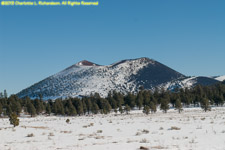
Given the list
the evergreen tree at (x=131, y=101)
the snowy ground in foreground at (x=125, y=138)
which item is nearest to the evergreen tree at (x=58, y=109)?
the evergreen tree at (x=131, y=101)

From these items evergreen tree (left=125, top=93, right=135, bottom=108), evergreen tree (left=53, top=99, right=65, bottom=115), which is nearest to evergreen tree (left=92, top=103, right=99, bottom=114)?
evergreen tree (left=53, top=99, right=65, bottom=115)

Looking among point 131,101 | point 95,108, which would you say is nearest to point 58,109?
point 95,108

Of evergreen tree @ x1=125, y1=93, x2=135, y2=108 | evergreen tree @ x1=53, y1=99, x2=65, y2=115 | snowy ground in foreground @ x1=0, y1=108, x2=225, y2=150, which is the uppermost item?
evergreen tree @ x1=125, y1=93, x2=135, y2=108

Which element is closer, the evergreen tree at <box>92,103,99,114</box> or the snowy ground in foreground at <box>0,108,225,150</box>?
the snowy ground in foreground at <box>0,108,225,150</box>

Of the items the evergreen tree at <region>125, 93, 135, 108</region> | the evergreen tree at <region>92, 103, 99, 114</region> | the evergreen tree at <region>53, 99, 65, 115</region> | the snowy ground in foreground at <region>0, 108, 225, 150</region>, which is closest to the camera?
the snowy ground in foreground at <region>0, 108, 225, 150</region>

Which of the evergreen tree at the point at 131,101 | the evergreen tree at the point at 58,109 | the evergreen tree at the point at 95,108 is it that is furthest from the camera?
the evergreen tree at the point at 131,101

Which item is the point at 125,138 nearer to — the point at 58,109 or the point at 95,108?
the point at 58,109

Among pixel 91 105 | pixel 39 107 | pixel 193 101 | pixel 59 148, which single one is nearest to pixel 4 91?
pixel 39 107

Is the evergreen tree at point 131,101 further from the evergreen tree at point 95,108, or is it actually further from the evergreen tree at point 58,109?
the evergreen tree at point 58,109

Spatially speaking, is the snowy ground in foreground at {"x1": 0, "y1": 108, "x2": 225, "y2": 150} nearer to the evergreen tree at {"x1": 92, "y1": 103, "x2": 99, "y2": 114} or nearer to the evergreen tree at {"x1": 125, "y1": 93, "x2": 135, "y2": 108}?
the evergreen tree at {"x1": 92, "y1": 103, "x2": 99, "y2": 114}

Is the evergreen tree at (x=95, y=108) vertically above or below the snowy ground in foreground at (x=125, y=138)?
above

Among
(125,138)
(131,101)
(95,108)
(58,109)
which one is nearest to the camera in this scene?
(125,138)

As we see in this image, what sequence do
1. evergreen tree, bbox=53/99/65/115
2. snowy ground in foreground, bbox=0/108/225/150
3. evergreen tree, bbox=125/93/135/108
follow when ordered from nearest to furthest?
snowy ground in foreground, bbox=0/108/225/150 < evergreen tree, bbox=53/99/65/115 < evergreen tree, bbox=125/93/135/108

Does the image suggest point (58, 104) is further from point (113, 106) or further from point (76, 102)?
point (113, 106)
